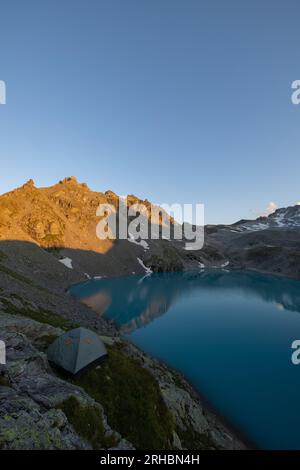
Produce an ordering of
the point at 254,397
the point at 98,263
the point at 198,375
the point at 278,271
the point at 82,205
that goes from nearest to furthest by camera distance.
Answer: the point at 254,397 < the point at 198,375 < the point at 98,263 < the point at 278,271 < the point at 82,205

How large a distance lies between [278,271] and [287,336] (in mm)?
111135

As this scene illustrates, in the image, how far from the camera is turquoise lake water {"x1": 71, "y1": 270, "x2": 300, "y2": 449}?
75.5 ft

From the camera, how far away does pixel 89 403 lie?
1327cm

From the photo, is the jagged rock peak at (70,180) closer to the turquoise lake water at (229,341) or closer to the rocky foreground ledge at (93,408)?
the turquoise lake water at (229,341)

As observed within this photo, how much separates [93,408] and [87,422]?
112 centimetres

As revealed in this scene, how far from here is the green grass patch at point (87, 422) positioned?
11.4 m

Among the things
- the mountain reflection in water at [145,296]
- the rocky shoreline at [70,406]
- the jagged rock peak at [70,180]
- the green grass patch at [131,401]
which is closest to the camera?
the rocky shoreline at [70,406]

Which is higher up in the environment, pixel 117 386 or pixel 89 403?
pixel 89 403

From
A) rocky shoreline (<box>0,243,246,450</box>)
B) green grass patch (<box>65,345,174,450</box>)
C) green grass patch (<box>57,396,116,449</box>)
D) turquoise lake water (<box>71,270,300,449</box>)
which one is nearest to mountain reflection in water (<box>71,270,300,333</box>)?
turquoise lake water (<box>71,270,300,449</box>)

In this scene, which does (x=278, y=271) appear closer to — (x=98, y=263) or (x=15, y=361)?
(x=98, y=263)

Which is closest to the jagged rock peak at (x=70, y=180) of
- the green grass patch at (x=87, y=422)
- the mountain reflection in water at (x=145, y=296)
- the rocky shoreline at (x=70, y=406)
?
the mountain reflection in water at (x=145, y=296)

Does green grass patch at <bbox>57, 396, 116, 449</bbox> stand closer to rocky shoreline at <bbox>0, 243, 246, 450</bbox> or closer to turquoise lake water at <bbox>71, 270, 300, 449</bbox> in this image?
rocky shoreline at <bbox>0, 243, 246, 450</bbox>

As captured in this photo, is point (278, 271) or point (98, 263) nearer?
point (98, 263)
